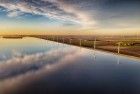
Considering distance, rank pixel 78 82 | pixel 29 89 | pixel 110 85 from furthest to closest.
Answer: pixel 78 82
pixel 110 85
pixel 29 89

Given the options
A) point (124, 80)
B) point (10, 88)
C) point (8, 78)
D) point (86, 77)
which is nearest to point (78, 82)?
point (86, 77)

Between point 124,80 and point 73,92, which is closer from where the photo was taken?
point 73,92

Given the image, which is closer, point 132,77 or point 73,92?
point 73,92

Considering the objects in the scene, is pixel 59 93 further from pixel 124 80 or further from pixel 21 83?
pixel 124 80

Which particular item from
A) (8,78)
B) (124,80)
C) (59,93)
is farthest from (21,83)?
(124,80)

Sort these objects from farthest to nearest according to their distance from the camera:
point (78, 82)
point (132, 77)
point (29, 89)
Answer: point (132, 77) < point (78, 82) < point (29, 89)

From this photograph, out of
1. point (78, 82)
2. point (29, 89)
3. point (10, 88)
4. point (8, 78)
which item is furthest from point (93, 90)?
point (8, 78)

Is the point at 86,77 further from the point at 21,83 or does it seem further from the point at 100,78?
the point at 21,83

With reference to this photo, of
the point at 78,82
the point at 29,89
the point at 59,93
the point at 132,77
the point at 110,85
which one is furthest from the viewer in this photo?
the point at 132,77

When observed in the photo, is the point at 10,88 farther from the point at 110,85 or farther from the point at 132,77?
the point at 132,77
